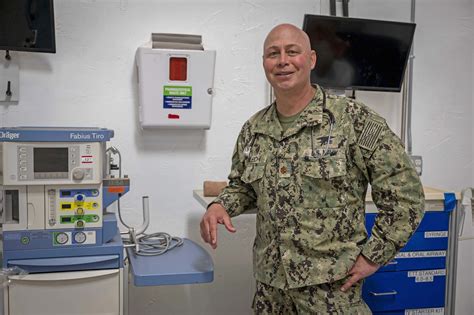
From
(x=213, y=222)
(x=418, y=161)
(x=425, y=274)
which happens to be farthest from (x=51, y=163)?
(x=418, y=161)

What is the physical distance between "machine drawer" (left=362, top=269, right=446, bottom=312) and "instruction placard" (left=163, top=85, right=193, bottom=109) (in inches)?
48.3

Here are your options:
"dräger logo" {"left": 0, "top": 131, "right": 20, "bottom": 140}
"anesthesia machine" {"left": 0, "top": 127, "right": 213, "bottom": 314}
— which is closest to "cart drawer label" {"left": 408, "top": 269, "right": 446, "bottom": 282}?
"anesthesia machine" {"left": 0, "top": 127, "right": 213, "bottom": 314}

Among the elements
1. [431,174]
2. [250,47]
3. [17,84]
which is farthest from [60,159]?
[431,174]

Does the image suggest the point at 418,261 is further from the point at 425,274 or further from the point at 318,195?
the point at 318,195

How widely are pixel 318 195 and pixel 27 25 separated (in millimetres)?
1536

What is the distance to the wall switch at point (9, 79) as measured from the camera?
2.29 meters

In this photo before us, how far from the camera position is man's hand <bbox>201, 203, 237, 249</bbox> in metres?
1.67

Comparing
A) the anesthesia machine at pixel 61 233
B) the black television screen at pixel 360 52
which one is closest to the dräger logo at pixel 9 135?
the anesthesia machine at pixel 61 233

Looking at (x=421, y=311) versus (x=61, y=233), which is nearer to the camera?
(x=61, y=233)

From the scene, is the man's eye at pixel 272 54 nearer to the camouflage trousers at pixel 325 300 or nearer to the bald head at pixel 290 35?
the bald head at pixel 290 35

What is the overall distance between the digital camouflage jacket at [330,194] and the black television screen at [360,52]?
0.88 m

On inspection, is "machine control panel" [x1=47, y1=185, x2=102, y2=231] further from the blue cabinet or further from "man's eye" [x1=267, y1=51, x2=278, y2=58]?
the blue cabinet

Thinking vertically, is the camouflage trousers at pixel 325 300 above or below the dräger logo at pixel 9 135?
below

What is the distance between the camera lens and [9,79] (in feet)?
7.55
